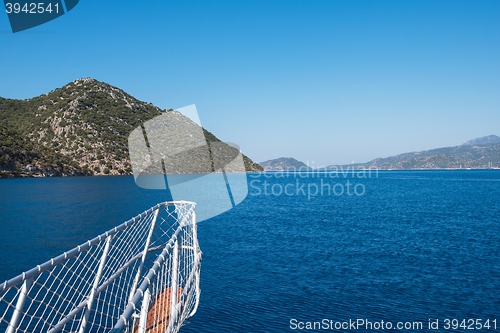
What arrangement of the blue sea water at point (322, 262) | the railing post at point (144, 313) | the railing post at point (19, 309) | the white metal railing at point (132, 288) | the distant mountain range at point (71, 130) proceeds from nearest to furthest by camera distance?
the railing post at point (19, 309) → the white metal railing at point (132, 288) → the railing post at point (144, 313) → the blue sea water at point (322, 262) → the distant mountain range at point (71, 130)

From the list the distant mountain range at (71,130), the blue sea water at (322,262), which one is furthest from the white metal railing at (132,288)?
the distant mountain range at (71,130)

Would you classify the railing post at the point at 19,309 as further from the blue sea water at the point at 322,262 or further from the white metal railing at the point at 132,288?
the blue sea water at the point at 322,262

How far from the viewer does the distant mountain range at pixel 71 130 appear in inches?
3971

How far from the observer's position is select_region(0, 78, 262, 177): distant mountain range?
10088cm

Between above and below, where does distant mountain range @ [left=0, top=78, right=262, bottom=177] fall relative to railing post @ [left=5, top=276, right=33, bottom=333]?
above

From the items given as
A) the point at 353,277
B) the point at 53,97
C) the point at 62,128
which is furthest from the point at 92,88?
the point at 353,277

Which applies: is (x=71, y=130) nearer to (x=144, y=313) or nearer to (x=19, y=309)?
(x=144, y=313)

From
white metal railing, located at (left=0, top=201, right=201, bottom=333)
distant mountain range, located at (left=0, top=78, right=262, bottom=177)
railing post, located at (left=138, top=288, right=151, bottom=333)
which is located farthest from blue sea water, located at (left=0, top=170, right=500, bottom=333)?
distant mountain range, located at (left=0, top=78, right=262, bottom=177)

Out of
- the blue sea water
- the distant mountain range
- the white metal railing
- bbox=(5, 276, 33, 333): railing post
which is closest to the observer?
bbox=(5, 276, 33, 333): railing post

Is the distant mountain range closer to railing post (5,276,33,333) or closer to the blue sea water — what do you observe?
the blue sea water

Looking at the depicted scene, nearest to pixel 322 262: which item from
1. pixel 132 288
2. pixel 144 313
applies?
pixel 132 288

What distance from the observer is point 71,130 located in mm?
129250

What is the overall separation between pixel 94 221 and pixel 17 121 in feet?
451

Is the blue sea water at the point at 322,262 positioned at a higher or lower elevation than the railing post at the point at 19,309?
lower
